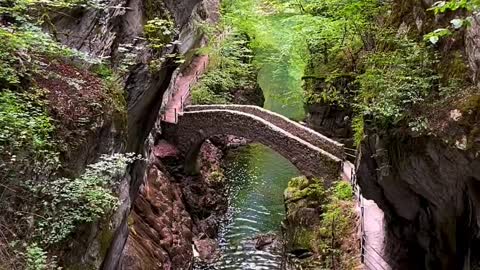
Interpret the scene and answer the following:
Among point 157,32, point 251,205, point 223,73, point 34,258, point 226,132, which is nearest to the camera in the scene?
point 34,258

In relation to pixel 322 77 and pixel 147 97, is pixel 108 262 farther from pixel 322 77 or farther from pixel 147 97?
pixel 322 77

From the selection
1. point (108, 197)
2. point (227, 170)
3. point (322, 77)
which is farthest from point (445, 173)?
point (227, 170)

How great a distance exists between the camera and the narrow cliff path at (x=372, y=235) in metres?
11.8

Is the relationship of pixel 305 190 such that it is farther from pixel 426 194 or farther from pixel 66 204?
pixel 66 204

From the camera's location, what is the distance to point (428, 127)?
747 cm

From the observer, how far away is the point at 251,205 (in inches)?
832

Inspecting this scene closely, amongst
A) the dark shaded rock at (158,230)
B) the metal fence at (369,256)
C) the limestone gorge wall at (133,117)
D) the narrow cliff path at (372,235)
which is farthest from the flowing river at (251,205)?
the metal fence at (369,256)

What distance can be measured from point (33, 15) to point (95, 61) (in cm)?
113

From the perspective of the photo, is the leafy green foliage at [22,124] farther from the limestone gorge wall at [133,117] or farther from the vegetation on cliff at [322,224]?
the vegetation on cliff at [322,224]

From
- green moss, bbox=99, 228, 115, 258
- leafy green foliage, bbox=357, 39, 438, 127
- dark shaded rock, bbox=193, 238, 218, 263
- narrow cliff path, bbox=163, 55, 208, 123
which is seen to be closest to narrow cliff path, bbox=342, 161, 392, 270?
leafy green foliage, bbox=357, 39, 438, 127

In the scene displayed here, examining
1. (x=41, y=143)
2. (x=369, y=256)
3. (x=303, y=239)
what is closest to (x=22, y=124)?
(x=41, y=143)

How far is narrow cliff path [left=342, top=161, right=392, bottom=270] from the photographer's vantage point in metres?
11.8

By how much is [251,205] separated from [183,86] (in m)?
7.50

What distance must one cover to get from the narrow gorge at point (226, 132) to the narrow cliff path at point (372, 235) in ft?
0.17
